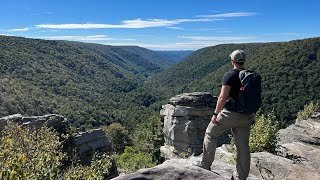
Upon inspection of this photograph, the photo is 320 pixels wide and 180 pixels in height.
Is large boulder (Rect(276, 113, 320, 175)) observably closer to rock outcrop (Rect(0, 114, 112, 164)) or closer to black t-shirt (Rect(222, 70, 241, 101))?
black t-shirt (Rect(222, 70, 241, 101))

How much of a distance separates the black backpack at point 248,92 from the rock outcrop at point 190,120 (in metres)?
21.5

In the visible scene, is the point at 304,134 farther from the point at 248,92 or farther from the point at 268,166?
the point at 248,92

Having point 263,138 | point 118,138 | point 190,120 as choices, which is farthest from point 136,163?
point 118,138

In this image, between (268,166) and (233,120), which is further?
(268,166)

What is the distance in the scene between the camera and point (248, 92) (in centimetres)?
925

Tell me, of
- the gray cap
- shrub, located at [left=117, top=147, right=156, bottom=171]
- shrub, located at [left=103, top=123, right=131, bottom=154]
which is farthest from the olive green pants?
shrub, located at [left=103, top=123, right=131, bottom=154]

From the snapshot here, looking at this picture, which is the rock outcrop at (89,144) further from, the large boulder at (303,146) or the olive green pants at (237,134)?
the olive green pants at (237,134)

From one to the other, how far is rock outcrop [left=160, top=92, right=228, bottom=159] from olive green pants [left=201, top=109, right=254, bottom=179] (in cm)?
2104

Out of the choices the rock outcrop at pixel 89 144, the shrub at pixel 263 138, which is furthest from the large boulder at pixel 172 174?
the rock outcrop at pixel 89 144

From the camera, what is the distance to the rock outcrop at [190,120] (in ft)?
102

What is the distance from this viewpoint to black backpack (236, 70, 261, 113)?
923cm

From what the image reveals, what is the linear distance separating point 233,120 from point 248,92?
801 millimetres

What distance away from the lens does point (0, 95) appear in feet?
413

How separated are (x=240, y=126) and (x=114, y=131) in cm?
9051
